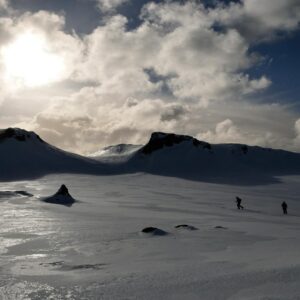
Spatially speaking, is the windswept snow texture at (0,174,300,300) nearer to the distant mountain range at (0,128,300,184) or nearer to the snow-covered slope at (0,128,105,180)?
the distant mountain range at (0,128,300,184)

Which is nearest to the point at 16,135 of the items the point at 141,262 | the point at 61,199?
the point at 61,199

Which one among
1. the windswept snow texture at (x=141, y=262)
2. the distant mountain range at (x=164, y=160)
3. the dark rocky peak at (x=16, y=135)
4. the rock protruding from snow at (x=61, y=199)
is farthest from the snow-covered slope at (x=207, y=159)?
the windswept snow texture at (x=141, y=262)

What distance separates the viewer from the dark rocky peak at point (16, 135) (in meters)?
120

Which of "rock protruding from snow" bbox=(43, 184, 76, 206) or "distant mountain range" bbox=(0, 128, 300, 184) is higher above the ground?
"distant mountain range" bbox=(0, 128, 300, 184)

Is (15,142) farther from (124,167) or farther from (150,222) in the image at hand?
(150,222)

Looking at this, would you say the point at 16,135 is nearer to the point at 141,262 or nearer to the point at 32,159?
the point at 32,159

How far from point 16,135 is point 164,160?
141 feet

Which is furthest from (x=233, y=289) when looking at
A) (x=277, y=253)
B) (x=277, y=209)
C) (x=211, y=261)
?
(x=277, y=209)

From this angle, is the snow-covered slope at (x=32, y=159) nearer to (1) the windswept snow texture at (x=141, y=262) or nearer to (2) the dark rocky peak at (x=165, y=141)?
(2) the dark rocky peak at (x=165, y=141)

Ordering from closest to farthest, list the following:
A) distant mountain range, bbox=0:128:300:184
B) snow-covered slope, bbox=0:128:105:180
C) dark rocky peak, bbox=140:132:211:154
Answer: snow-covered slope, bbox=0:128:105:180 → distant mountain range, bbox=0:128:300:184 → dark rocky peak, bbox=140:132:211:154

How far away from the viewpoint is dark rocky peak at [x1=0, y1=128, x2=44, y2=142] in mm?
120250

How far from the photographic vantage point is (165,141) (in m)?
130

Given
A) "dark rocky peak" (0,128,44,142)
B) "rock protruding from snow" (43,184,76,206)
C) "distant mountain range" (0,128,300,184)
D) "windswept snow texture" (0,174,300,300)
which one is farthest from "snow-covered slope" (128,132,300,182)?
"windswept snow texture" (0,174,300,300)

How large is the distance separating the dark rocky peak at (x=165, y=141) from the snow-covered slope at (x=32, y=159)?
18522 mm
